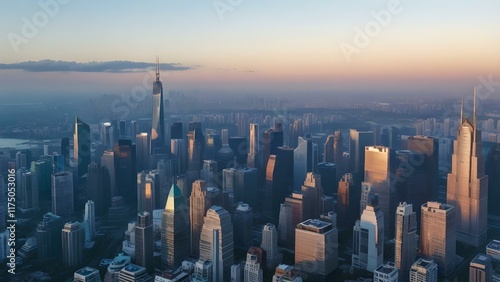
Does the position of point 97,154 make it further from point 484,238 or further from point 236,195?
point 484,238

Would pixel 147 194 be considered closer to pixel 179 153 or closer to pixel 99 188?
pixel 99 188

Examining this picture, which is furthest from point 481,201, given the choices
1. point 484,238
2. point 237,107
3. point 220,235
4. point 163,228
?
point 237,107

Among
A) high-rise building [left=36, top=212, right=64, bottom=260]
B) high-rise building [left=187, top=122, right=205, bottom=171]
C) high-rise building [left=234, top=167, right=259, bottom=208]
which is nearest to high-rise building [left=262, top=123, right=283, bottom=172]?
high-rise building [left=234, top=167, right=259, bottom=208]

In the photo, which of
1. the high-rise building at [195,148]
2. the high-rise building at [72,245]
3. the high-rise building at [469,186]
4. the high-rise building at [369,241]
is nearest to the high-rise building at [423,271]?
the high-rise building at [369,241]

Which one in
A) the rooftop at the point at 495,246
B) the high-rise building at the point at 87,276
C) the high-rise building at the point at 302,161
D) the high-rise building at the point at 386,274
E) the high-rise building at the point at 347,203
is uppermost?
the high-rise building at the point at 302,161

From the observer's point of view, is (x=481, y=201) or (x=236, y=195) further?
(x=236, y=195)

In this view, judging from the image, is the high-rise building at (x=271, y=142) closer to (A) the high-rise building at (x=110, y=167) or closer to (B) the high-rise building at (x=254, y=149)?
(B) the high-rise building at (x=254, y=149)
